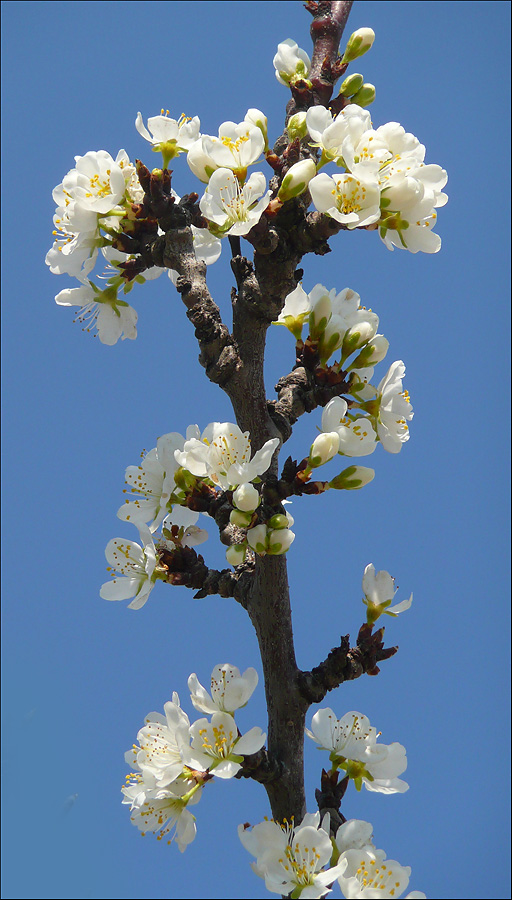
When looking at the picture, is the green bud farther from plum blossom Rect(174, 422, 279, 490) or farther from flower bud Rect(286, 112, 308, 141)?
flower bud Rect(286, 112, 308, 141)

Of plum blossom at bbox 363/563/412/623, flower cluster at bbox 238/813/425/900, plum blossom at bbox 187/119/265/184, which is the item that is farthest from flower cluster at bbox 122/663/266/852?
plum blossom at bbox 187/119/265/184

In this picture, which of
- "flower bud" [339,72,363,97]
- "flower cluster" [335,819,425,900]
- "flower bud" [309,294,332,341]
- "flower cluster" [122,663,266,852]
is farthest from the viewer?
"flower bud" [339,72,363,97]

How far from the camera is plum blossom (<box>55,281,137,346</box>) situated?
210cm

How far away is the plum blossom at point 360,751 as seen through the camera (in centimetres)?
181

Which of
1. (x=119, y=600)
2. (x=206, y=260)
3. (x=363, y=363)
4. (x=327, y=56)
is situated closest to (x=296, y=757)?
(x=119, y=600)

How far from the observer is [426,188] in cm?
182

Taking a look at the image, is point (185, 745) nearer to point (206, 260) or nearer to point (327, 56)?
point (206, 260)

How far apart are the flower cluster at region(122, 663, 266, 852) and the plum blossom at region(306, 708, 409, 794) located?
27cm

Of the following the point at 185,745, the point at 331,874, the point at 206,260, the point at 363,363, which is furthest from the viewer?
the point at 206,260

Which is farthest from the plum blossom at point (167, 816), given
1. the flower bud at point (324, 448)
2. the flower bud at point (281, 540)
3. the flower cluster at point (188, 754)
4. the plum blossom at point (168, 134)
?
the plum blossom at point (168, 134)

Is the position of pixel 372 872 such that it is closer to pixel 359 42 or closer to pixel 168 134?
pixel 168 134

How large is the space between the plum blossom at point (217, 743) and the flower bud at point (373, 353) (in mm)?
835

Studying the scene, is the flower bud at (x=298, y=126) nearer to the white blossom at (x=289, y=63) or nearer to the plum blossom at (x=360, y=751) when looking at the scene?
the white blossom at (x=289, y=63)

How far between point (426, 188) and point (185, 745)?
1.30m
